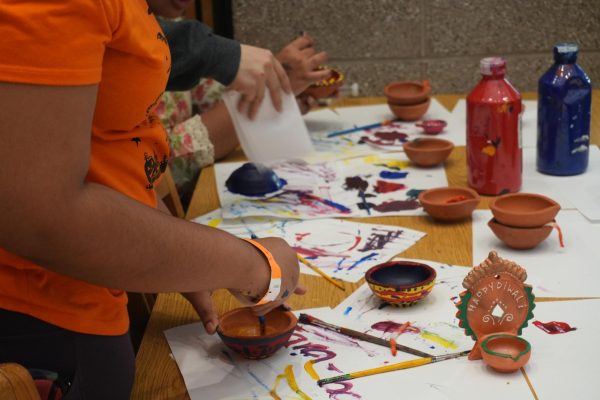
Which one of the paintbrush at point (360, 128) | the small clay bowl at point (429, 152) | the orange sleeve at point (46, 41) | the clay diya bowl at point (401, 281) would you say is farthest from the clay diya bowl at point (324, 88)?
the orange sleeve at point (46, 41)

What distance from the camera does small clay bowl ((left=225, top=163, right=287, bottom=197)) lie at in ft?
5.98

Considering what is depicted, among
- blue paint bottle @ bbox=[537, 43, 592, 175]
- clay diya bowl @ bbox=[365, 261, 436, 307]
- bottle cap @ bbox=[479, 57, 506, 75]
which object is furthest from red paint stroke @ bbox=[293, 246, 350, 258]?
blue paint bottle @ bbox=[537, 43, 592, 175]

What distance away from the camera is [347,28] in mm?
2695

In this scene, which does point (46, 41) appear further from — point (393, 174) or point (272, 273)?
point (393, 174)

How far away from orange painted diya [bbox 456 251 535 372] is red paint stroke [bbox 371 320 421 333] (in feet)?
0.33

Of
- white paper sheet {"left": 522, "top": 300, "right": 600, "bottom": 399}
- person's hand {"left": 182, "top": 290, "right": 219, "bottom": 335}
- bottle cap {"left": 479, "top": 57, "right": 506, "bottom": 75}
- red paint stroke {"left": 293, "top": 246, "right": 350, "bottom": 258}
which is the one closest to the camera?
white paper sheet {"left": 522, "top": 300, "right": 600, "bottom": 399}

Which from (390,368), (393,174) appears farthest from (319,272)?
(393,174)

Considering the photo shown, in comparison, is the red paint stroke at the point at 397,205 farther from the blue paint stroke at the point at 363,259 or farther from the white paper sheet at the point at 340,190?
the blue paint stroke at the point at 363,259

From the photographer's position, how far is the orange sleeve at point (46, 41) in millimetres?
732

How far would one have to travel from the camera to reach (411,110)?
229cm

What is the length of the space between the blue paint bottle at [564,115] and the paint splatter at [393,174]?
0.30 metres

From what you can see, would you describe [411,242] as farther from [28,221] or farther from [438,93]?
[438,93]

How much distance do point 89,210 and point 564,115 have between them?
1222 millimetres

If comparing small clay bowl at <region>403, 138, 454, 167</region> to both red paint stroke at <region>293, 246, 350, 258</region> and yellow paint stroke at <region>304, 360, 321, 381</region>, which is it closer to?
red paint stroke at <region>293, 246, 350, 258</region>
